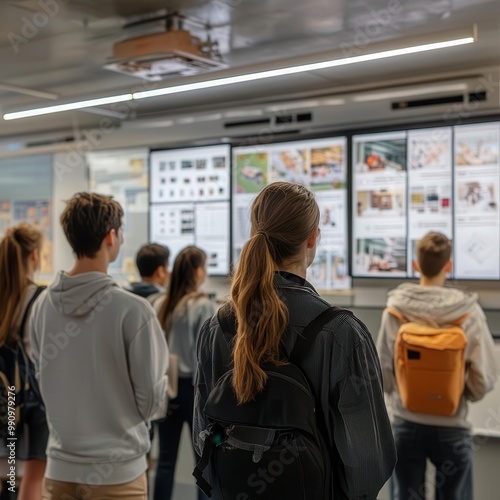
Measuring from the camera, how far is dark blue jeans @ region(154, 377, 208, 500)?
393 centimetres

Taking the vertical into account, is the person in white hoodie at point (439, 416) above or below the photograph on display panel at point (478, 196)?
below

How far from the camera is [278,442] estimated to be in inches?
64.8

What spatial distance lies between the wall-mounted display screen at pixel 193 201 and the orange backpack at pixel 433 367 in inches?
105

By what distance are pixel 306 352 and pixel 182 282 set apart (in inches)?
91.0

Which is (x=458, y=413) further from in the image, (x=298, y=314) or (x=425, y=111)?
(x=425, y=111)

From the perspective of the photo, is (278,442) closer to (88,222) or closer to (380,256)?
(88,222)

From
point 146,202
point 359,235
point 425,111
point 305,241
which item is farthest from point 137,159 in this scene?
point 305,241

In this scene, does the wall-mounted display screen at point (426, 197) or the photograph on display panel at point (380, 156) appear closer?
the wall-mounted display screen at point (426, 197)

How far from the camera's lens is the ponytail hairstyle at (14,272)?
9.29 feet

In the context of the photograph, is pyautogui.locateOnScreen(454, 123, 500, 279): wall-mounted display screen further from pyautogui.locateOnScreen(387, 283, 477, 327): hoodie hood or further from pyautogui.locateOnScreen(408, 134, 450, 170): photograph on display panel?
pyautogui.locateOnScreen(387, 283, 477, 327): hoodie hood

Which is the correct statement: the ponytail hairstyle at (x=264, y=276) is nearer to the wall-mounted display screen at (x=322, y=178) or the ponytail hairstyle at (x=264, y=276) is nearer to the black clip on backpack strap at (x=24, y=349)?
the black clip on backpack strap at (x=24, y=349)

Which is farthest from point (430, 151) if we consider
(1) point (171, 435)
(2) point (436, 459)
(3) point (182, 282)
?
(1) point (171, 435)

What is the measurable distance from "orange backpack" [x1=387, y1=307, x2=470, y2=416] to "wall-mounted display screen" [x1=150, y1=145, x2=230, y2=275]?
105 inches

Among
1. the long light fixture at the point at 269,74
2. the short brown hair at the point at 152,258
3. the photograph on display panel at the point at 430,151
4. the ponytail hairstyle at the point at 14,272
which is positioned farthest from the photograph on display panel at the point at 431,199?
the ponytail hairstyle at the point at 14,272
